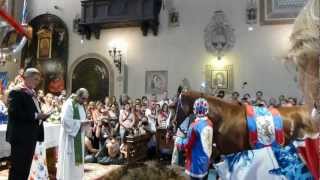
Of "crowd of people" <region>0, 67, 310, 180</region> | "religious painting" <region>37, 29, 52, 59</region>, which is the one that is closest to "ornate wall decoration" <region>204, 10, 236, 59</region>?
"crowd of people" <region>0, 67, 310, 180</region>

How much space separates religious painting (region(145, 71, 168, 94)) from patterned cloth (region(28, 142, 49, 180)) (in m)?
8.77

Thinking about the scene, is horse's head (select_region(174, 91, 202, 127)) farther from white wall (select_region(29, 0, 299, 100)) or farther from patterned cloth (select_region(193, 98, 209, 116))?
white wall (select_region(29, 0, 299, 100))

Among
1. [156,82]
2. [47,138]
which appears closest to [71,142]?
[47,138]

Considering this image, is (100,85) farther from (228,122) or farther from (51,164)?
(228,122)

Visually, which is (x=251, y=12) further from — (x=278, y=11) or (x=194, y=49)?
(x=194, y=49)

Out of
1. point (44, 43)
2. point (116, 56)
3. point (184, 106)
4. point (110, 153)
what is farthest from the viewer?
point (44, 43)

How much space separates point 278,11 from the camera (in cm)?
1389

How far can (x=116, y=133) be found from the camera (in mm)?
11250

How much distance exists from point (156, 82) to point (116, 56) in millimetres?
1985

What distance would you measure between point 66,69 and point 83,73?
797mm

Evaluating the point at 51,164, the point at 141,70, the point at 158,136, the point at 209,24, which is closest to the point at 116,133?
the point at 158,136

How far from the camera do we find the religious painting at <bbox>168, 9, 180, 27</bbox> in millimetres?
15047

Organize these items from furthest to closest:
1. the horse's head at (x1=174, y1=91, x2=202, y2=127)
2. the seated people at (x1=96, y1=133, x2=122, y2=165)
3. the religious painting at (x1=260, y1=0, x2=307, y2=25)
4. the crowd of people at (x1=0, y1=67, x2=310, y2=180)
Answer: the religious painting at (x1=260, y1=0, x2=307, y2=25) → the crowd of people at (x1=0, y1=67, x2=310, y2=180) → the seated people at (x1=96, y1=133, x2=122, y2=165) → the horse's head at (x1=174, y1=91, x2=202, y2=127)

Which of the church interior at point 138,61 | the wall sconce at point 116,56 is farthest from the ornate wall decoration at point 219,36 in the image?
the wall sconce at point 116,56
